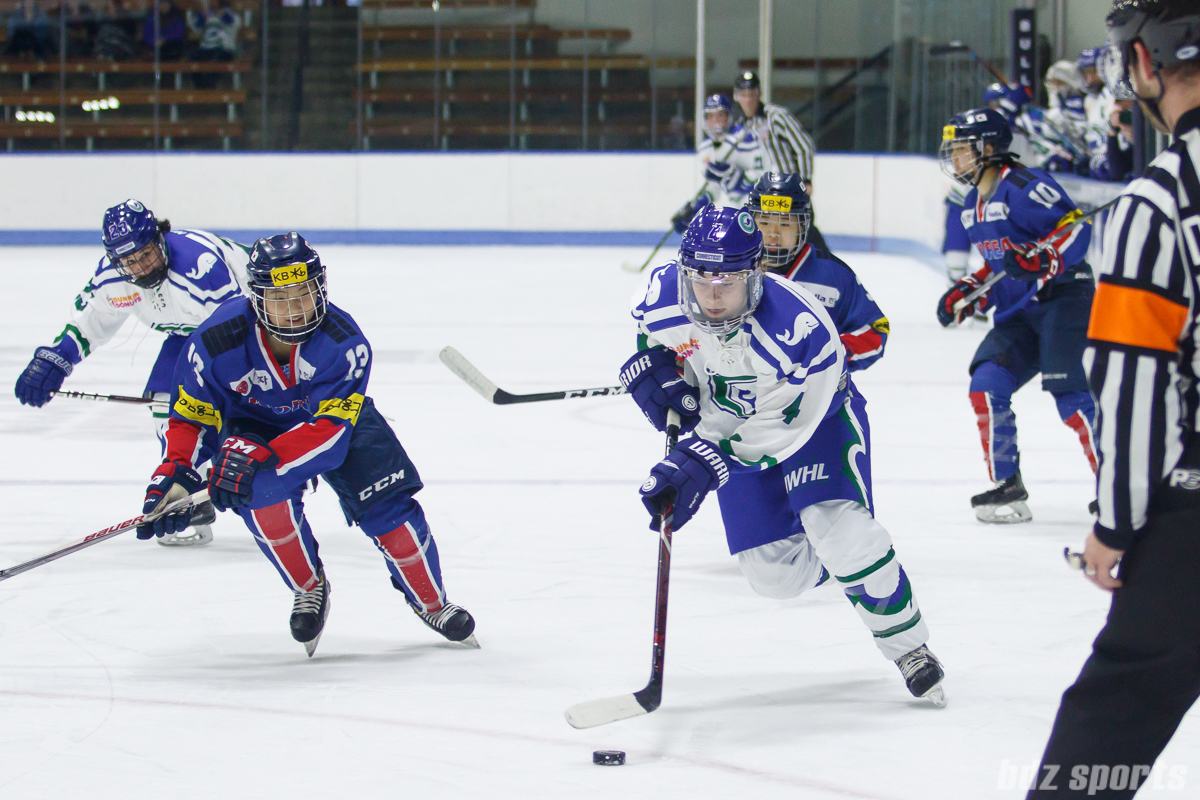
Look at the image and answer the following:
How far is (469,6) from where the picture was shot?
42.9 ft

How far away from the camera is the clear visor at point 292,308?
8.18ft

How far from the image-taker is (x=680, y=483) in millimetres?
2260

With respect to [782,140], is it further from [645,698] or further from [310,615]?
[645,698]

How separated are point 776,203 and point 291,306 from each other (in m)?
1.19

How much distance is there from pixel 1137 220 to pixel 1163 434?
0.72 ft

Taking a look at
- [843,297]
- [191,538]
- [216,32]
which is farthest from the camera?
[216,32]

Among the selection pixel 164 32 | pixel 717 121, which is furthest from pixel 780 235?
pixel 164 32

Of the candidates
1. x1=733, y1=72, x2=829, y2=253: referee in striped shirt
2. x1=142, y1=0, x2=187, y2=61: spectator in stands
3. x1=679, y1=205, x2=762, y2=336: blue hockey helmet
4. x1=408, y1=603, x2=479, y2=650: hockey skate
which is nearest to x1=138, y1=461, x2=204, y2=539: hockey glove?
x1=408, y1=603, x2=479, y2=650: hockey skate

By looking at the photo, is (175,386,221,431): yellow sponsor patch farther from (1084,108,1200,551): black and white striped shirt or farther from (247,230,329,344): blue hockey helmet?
(1084,108,1200,551): black and white striped shirt

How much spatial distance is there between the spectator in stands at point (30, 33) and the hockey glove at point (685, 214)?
23.6ft

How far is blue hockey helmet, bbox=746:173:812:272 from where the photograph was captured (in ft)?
10.3

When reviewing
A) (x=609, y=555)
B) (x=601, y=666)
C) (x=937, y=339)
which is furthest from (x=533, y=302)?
(x=601, y=666)

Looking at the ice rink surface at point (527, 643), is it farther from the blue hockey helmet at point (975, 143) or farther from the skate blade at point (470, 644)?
the blue hockey helmet at point (975, 143)

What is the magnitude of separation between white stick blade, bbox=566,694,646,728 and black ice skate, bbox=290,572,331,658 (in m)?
0.70
